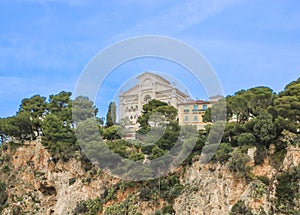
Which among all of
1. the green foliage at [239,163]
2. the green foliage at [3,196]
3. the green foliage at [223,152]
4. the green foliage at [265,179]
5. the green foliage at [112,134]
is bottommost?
the green foliage at [3,196]

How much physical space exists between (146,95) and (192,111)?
8097 millimetres

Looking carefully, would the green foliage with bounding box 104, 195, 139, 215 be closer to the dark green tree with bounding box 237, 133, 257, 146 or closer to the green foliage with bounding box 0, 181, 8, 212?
the dark green tree with bounding box 237, 133, 257, 146

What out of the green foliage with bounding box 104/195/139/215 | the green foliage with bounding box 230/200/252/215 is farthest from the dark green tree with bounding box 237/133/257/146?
the green foliage with bounding box 104/195/139/215

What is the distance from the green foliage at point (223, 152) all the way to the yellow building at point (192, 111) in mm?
14442

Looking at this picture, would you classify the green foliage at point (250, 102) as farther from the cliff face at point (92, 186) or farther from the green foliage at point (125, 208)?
the green foliage at point (125, 208)

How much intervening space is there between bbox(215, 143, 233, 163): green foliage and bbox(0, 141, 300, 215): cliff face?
1.90ft

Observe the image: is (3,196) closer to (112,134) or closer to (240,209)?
(112,134)

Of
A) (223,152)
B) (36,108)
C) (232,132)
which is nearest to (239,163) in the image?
(223,152)

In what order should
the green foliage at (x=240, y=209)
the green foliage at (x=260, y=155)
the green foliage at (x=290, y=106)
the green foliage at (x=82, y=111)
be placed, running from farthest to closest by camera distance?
the green foliage at (x=82, y=111), the green foliage at (x=290, y=106), the green foliage at (x=260, y=155), the green foliage at (x=240, y=209)

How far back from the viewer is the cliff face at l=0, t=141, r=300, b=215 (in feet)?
93.8

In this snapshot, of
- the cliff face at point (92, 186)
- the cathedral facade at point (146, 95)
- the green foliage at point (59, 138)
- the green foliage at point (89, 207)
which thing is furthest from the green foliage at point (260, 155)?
the cathedral facade at point (146, 95)

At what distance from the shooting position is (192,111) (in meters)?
46.3

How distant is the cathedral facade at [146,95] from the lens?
1970 inches

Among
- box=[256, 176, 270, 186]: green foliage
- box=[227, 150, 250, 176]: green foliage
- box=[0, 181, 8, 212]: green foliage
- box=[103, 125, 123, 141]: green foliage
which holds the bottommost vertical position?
box=[0, 181, 8, 212]: green foliage
